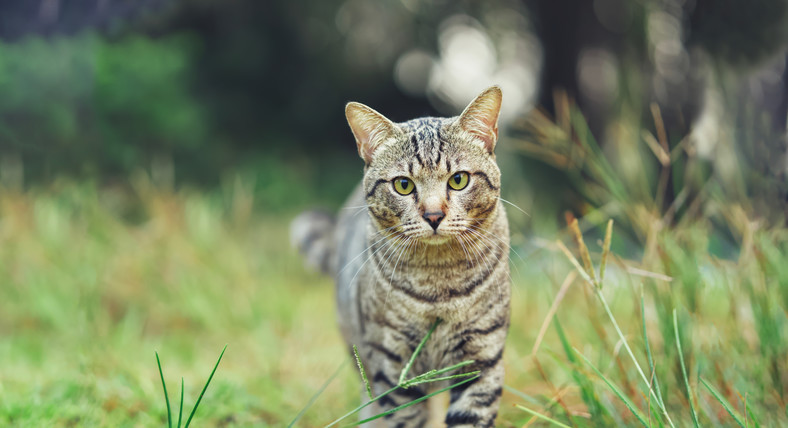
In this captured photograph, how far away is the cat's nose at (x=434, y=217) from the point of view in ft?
5.05

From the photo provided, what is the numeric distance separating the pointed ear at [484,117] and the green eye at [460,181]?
141 mm

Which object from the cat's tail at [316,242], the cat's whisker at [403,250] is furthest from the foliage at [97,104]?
the cat's whisker at [403,250]

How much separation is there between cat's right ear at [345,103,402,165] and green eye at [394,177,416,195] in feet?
0.51

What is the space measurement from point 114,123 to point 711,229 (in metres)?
4.65

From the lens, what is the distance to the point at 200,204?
4.10 meters

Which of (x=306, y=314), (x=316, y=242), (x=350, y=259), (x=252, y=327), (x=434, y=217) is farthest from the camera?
(x=306, y=314)

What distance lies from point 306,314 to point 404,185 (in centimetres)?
198

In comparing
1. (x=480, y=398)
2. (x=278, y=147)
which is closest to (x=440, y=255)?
(x=480, y=398)

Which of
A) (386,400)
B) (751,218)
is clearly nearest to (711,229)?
(751,218)

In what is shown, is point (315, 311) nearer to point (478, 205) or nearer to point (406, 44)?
point (478, 205)

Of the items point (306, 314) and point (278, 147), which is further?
point (278, 147)

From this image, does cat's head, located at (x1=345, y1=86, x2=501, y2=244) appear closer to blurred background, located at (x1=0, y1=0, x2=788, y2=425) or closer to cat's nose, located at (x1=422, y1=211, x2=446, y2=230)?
cat's nose, located at (x1=422, y1=211, x2=446, y2=230)

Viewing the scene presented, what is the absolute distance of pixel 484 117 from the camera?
1700 millimetres

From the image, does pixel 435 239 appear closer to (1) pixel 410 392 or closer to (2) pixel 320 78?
(1) pixel 410 392
